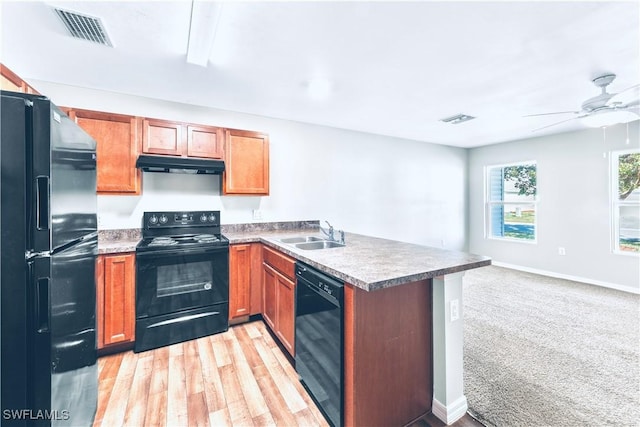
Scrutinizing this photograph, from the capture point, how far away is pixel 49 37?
1925mm

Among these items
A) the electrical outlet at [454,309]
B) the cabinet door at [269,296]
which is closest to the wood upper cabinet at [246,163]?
the cabinet door at [269,296]

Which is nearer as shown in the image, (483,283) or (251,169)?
(251,169)

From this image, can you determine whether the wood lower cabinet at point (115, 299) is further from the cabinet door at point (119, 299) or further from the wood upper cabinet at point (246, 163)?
the wood upper cabinet at point (246, 163)

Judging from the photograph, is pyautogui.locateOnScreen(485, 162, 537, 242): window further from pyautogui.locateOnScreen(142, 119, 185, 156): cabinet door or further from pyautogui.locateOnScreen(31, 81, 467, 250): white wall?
pyautogui.locateOnScreen(142, 119, 185, 156): cabinet door

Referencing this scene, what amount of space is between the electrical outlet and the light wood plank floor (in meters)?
1.01

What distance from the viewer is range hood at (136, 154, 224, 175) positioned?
2.61 meters

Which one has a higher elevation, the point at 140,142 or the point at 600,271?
the point at 140,142

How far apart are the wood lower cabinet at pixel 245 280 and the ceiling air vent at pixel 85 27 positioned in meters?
1.92

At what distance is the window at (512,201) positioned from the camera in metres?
5.11

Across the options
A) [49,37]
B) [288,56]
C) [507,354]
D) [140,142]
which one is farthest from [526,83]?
[49,37]

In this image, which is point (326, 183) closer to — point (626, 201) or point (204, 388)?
point (204, 388)

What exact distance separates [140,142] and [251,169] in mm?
1109

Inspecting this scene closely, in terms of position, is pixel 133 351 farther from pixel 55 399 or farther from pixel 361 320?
pixel 361 320

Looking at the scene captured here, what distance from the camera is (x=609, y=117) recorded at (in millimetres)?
2520
